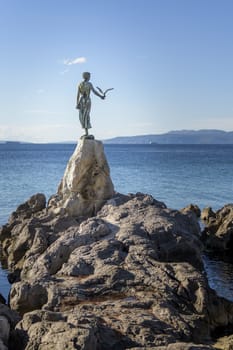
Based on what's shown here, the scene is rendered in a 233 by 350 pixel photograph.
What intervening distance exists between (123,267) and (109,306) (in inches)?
119

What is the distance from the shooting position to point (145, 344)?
37.8 feet

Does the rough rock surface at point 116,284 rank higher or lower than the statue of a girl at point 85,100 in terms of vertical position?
lower

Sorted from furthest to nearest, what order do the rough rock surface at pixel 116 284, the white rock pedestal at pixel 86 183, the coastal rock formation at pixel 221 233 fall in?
the coastal rock formation at pixel 221 233 → the white rock pedestal at pixel 86 183 → the rough rock surface at pixel 116 284

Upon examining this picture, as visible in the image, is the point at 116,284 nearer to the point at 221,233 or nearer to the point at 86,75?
the point at 86,75

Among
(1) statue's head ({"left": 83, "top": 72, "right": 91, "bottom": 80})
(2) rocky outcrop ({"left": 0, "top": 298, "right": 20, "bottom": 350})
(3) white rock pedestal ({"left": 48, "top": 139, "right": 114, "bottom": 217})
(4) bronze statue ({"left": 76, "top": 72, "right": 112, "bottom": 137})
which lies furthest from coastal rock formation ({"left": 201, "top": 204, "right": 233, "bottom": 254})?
(2) rocky outcrop ({"left": 0, "top": 298, "right": 20, "bottom": 350})

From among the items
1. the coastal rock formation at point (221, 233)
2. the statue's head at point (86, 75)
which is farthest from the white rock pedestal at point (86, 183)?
the coastal rock formation at point (221, 233)

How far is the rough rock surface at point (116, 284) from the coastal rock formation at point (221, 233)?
15.5 feet

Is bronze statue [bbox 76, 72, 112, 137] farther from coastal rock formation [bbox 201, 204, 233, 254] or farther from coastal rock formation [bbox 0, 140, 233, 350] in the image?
coastal rock formation [bbox 201, 204, 233, 254]

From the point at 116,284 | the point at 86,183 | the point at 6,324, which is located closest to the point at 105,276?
the point at 116,284

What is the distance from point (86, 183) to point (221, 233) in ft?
30.2

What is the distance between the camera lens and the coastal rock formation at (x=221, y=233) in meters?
28.6

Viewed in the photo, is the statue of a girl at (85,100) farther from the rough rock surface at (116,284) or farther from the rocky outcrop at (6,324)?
the rocky outcrop at (6,324)

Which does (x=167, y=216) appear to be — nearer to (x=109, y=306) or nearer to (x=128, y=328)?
(x=109, y=306)

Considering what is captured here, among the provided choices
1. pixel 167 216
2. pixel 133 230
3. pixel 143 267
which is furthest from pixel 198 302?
pixel 167 216
